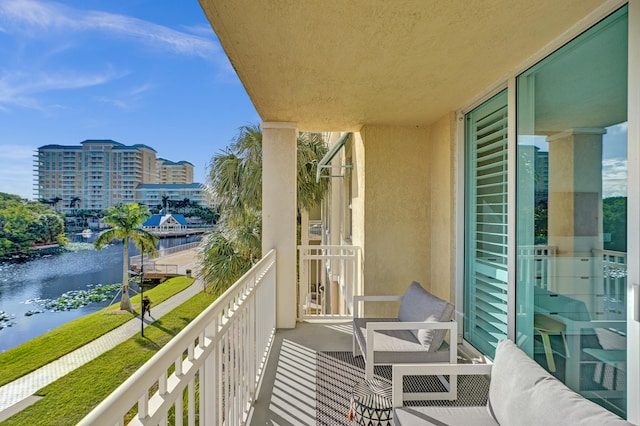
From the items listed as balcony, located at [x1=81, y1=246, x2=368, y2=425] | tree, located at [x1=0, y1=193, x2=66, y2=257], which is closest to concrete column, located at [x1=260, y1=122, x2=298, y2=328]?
balcony, located at [x1=81, y1=246, x2=368, y2=425]

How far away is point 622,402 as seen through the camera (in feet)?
4.80

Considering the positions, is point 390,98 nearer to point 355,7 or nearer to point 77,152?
point 355,7

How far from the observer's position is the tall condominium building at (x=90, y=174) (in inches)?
275

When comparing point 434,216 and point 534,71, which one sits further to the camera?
point 434,216

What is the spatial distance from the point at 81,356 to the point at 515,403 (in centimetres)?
897

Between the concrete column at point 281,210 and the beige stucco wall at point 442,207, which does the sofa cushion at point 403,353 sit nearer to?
the beige stucco wall at point 442,207

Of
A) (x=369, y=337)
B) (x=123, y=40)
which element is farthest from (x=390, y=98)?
(x=123, y=40)

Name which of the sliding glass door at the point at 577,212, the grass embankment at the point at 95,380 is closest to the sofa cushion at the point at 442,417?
the sliding glass door at the point at 577,212

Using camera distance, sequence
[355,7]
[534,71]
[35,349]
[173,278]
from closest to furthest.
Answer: [355,7]
[534,71]
[35,349]
[173,278]

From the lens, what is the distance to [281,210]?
12.2 ft

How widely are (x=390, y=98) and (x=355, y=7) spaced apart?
1.37 m

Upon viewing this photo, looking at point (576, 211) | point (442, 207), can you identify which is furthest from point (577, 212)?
point (442, 207)

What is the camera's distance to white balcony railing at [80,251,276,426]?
2.48ft

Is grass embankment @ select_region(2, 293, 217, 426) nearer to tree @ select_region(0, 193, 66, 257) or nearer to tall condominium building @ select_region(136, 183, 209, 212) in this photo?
tall condominium building @ select_region(136, 183, 209, 212)
